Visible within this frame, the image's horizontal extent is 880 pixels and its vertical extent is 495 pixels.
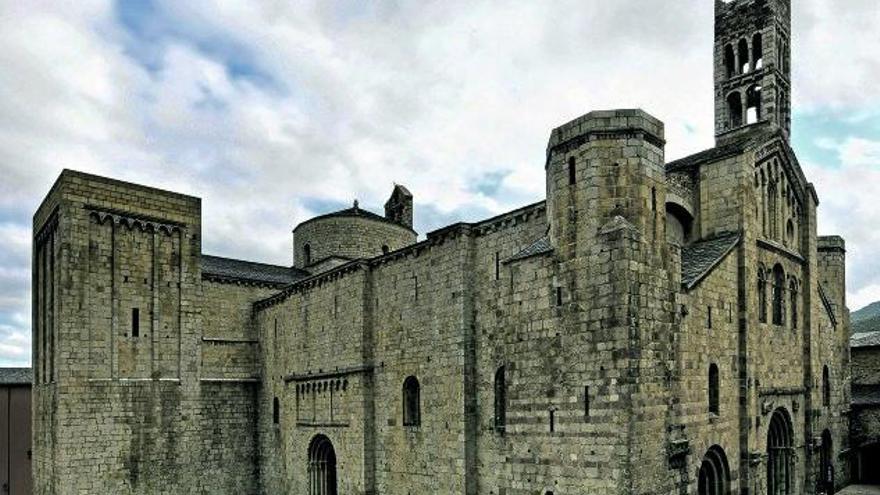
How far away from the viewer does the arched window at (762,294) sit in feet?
71.4

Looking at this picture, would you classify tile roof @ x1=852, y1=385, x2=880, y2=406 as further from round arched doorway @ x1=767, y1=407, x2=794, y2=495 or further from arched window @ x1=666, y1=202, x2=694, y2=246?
arched window @ x1=666, y1=202, x2=694, y2=246

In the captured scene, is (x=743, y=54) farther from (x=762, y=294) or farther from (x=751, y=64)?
(x=762, y=294)

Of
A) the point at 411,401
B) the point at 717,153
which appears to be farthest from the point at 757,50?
the point at 411,401

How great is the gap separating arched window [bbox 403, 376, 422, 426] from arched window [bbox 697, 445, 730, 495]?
960cm

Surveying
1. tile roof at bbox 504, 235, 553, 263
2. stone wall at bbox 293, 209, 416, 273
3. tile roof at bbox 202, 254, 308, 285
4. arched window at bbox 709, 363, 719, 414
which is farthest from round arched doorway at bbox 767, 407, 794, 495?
tile roof at bbox 202, 254, 308, 285

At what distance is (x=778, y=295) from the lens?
23.3m

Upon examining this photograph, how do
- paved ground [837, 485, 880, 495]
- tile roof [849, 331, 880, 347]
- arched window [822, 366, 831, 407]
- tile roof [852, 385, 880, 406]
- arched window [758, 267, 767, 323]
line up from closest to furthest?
1. arched window [758, 267, 767, 323]
2. paved ground [837, 485, 880, 495]
3. arched window [822, 366, 831, 407]
4. tile roof [852, 385, 880, 406]
5. tile roof [849, 331, 880, 347]

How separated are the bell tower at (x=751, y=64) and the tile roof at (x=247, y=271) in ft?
77.2

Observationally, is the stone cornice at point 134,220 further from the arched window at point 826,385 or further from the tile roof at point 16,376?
the arched window at point 826,385

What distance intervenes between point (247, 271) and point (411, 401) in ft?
54.3

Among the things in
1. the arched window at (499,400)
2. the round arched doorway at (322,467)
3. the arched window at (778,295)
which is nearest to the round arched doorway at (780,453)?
the arched window at (778,295)

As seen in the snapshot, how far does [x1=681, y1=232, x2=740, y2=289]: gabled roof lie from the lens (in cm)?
1847

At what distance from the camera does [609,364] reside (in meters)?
15.7

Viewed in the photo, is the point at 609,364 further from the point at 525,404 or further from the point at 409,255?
A: the point at 409,255
